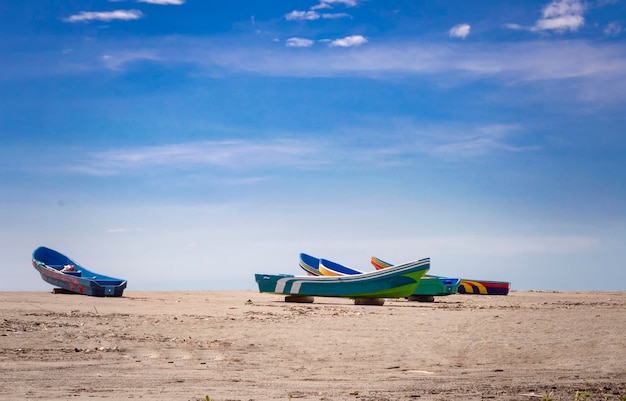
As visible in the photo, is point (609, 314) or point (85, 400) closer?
point (85, 400)

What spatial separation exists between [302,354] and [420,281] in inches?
758

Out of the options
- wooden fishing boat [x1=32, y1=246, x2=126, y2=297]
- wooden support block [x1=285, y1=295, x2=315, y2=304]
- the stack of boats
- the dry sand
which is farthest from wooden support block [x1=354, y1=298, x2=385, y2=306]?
wooden fishing boat [x1=32, y1=246, x2=126, y2=297]

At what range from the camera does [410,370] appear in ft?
43.5

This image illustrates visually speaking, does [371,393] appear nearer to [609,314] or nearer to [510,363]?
[510,363]

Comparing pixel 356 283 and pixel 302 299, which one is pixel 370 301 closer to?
pixel 356 283

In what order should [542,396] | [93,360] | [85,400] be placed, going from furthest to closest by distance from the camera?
[93,360], [542,396], [85,400]

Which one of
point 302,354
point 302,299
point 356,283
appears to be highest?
point 356,283

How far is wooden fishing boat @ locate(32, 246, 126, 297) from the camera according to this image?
2870 cm

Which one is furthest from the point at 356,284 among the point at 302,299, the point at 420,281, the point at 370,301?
the point at 420,281

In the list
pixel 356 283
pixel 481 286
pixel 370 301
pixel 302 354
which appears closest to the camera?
pixel 302 354

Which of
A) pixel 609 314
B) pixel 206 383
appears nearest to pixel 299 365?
A: pixel 206 383

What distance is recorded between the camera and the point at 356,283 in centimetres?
3011

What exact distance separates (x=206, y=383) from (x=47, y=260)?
27078mm

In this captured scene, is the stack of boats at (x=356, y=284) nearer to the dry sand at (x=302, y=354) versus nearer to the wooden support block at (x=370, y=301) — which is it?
the wooden support block at (x=370, y=301)
